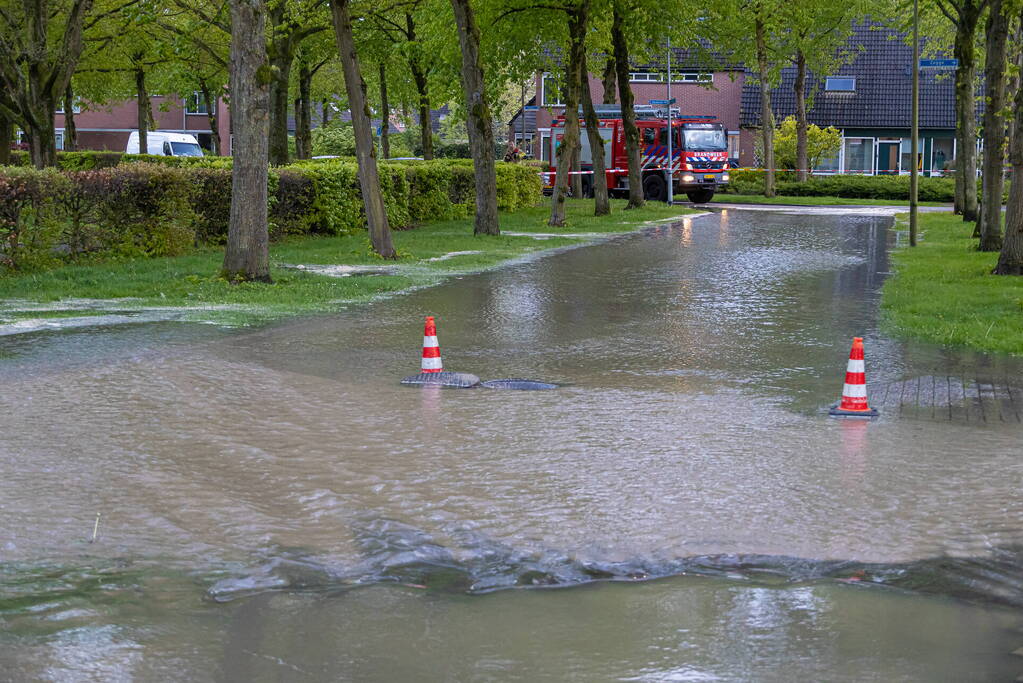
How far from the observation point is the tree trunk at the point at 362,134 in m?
20.6

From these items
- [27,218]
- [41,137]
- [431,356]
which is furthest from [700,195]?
[431,356]

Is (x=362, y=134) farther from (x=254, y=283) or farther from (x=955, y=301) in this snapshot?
(x=955, y=301)

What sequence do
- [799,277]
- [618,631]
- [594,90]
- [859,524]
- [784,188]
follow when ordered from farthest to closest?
[594,90] < [784,188] < [799,277] < [859,524] < [618,631]

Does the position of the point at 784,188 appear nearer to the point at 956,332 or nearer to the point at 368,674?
the point at 956,332

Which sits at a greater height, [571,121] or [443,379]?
[571,121]

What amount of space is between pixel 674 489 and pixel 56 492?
11.1 ft

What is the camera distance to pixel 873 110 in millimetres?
64438

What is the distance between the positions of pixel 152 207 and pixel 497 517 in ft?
50.0

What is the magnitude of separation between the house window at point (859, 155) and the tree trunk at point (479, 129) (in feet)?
138

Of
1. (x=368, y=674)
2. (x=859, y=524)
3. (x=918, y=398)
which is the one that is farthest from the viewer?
(x=918, y=398)

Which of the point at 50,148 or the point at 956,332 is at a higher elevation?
the point at 50,148

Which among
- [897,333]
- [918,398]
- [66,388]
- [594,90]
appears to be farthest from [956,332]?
[594,90]

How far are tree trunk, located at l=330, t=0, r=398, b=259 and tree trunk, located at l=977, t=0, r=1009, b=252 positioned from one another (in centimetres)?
996

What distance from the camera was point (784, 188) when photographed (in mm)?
52688
